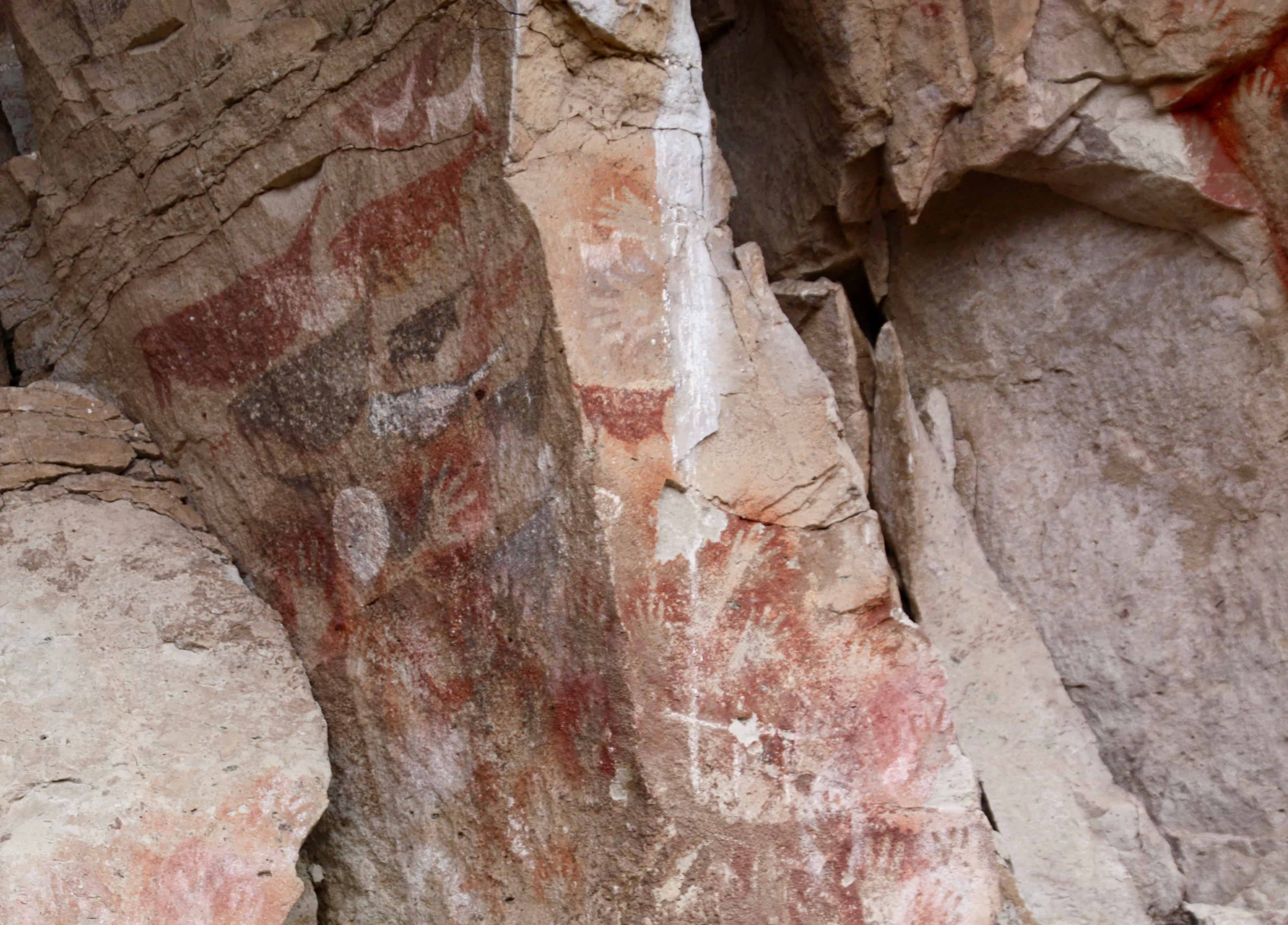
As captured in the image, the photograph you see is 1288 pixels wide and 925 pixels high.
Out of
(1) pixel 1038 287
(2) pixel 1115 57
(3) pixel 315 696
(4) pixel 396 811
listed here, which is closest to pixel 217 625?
(3) pixel 315 696

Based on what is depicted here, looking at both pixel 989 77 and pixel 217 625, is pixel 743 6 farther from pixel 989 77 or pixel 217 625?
pixel 217 625

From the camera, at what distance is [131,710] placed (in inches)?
98.3

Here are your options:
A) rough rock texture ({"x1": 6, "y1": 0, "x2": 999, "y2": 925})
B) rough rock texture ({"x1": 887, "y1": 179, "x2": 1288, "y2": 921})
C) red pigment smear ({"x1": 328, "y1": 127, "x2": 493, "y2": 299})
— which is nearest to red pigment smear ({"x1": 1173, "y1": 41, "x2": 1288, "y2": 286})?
rough rock texture ({"x1": 887, "y1": 179, "x2": 1288, "y2": 921})

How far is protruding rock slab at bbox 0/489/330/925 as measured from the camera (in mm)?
2287

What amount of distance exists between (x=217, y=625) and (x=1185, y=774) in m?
2.19

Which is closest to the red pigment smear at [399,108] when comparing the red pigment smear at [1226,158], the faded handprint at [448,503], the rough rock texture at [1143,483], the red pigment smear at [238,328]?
the red pigment smear at [238,328]

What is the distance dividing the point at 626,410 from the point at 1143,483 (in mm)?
1446

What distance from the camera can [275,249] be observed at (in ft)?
9.08

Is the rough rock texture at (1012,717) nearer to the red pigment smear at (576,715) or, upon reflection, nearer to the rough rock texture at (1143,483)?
the rough rock texture at (1143,483)

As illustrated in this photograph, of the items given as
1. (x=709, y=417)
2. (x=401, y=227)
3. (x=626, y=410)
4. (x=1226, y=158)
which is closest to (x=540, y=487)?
(x=626, y=410)

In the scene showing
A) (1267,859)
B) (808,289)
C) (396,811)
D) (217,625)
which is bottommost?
(1267,859)

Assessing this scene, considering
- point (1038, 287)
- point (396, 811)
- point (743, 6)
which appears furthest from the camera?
point (743, 6)

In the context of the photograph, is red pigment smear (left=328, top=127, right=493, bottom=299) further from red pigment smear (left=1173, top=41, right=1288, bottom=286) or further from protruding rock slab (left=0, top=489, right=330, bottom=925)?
red pigment smear (left=1173, top=41, right=1288, bottom=286)

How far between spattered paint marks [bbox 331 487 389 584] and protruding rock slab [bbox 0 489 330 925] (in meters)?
0.23
